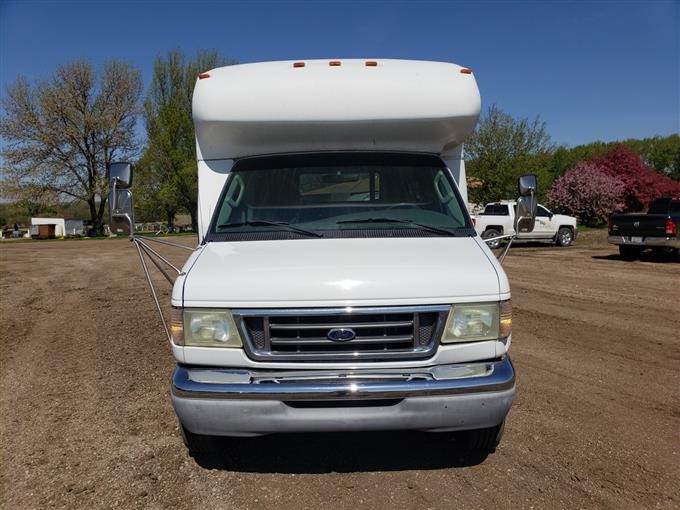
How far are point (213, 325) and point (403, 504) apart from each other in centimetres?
150

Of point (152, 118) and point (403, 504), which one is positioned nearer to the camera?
point (403, 504)

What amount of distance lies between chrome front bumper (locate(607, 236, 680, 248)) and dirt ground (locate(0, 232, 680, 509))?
871cm

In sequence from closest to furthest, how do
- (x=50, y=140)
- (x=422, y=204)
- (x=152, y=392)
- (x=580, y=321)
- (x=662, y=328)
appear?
(x=422, y=204) < (x=152, y=392) < (x=662, y=328) < (x=580, y=321) < (x=50, y=140)

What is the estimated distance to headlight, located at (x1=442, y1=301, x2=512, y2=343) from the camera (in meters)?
3.05

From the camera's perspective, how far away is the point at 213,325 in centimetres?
305

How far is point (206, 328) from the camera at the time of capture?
306 centimetres

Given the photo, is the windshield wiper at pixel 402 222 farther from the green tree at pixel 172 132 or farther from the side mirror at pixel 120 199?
the green tree at pixel 172 132

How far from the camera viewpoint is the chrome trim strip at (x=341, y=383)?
2953 mm

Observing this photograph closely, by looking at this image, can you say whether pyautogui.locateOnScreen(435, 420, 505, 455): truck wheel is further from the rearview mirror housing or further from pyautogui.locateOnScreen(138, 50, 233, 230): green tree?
pyautogui.locateOnScreen(138, 50, 233, 230): green tree

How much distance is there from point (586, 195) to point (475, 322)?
108ft

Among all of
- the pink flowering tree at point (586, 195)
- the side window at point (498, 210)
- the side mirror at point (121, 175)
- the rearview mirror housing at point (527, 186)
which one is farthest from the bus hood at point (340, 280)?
the pink flowering tree at point (586, 195)

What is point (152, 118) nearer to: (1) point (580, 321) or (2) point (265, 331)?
(1) point (580, 321)

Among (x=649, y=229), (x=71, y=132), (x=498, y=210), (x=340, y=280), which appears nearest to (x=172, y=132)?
(x=71, y=132)

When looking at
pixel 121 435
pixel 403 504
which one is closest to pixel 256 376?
pixel 403 504
